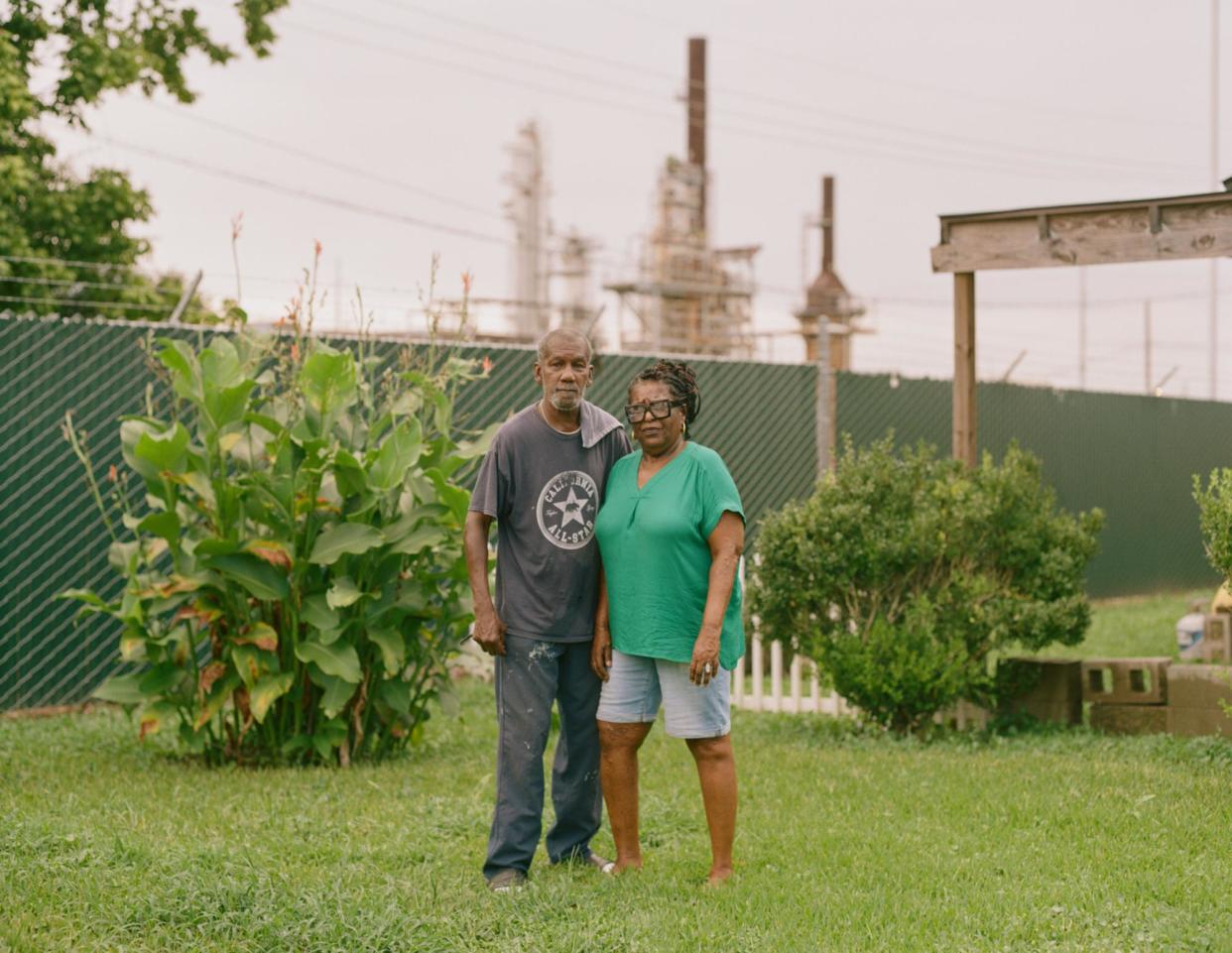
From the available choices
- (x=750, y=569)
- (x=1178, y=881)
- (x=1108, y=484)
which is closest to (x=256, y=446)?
(x=750, y=569)

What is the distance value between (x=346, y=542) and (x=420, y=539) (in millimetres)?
368

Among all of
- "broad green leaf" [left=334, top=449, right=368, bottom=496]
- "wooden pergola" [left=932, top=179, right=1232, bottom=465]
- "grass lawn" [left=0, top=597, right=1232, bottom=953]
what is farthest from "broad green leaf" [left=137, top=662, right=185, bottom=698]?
"wooden pergola" [left=932, top=179, right=1232, bottom=465]

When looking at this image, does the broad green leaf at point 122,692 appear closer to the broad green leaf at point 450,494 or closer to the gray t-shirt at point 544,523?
the broad green leaf at point 450,494

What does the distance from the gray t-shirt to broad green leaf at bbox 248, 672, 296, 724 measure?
244 cm

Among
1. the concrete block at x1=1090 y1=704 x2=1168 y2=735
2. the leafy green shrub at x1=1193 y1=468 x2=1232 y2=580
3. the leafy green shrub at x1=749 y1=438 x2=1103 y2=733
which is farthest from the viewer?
the concrete block at x1=1090 y1=704 x2=1168 y2=735

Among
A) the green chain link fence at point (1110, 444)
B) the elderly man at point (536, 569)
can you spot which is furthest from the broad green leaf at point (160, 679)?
the green chain link fence at point (1110, 444)

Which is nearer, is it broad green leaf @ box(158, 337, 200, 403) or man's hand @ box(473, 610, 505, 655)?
man's hand @ box(473, 610, 505, 655)

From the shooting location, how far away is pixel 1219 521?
7.03 m

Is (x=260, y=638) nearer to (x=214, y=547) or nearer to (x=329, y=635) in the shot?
(x=329, y=635)

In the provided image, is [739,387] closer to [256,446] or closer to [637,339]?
[256,446]

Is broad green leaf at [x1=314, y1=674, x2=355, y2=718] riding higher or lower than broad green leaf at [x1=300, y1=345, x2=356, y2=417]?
lower

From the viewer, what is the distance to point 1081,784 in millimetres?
7289

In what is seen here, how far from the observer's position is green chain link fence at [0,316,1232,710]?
974cm

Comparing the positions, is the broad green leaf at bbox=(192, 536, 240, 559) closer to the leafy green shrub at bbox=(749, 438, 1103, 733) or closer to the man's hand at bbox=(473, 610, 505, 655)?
the man's hand at bbox=(473, 610, 505, 655)
